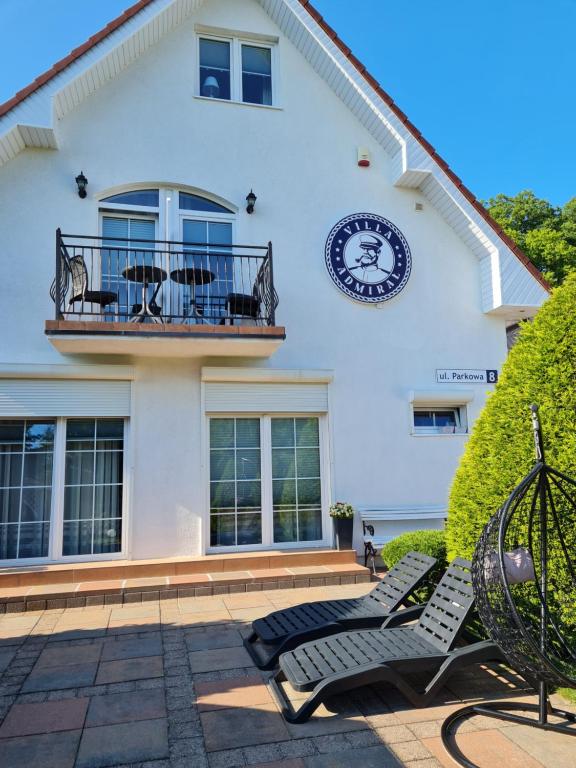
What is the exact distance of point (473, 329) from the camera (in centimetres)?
953

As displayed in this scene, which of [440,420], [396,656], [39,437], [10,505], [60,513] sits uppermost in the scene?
[440,420]

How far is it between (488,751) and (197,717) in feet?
5.85

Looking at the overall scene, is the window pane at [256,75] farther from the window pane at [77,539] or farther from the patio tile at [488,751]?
the patio tile at [488,751]

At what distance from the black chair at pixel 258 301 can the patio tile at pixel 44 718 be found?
530cm

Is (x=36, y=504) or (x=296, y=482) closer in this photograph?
(x=36, y=504)

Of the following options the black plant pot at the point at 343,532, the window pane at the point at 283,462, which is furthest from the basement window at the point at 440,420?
the window pane at the point at 283,462

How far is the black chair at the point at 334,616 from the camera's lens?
4.68 meters

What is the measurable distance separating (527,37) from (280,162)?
4506 millimetres

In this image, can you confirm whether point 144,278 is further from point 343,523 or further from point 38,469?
point 343,523

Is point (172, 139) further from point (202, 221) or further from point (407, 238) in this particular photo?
point (407, 238)

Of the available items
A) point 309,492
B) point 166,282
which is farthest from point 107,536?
point 166,282

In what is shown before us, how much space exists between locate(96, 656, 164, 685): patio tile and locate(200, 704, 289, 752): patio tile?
91 cm

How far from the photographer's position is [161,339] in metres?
7.46

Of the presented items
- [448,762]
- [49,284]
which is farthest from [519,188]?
[448,762]
